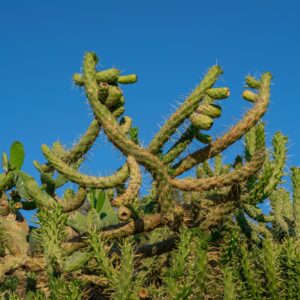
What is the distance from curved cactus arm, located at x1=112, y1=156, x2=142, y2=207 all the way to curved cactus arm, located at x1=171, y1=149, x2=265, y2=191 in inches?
18.9

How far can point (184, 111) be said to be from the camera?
513cm

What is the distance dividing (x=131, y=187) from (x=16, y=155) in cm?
143

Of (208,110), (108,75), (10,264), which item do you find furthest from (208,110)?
(10,264)

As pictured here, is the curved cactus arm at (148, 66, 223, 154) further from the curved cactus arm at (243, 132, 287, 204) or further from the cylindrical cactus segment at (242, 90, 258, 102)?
the curved cactus arm at (243, 132, 287, 204)

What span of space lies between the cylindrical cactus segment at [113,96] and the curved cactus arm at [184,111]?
465 millimetres

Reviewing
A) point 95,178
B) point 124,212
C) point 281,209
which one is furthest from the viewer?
point 281,209

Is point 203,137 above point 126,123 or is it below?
below

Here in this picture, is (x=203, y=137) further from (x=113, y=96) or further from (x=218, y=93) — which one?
(x=113, y=96)

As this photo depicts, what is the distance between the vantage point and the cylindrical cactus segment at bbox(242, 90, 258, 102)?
5527mm

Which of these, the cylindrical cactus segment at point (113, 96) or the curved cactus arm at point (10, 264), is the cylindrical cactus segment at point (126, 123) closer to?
the cylindrical cactus segment at point (113, 96)

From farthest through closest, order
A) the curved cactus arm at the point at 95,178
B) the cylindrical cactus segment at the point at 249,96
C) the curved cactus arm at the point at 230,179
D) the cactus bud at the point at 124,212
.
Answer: the cylindrical cactus segment at the point at 249,96 → the curved cactus arm at the point at 230,179 → the curved cactus arm at the point at 95,178 → the cactus bud at the point at 124,212

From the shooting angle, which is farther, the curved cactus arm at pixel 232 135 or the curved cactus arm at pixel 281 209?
the curved cactus arm at pixel 281 209

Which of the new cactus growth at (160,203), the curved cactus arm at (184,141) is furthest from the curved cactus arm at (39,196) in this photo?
the curved cactus arm at (184,141)

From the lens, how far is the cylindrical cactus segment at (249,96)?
5.53 m
